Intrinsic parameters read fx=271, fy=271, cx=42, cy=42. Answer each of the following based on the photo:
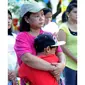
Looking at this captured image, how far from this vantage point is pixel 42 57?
1.28 m

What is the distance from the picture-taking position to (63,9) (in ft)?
4.83

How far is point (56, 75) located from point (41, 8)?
1.09ft

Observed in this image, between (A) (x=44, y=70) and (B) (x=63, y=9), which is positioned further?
(B) (x=63, y=9)

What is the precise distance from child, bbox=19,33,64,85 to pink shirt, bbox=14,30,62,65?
0.02 metres

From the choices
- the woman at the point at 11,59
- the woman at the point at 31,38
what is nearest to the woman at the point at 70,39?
the woman at the point at 31,38

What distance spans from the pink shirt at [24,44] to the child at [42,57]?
0.02 meters

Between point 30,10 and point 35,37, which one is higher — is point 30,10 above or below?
above

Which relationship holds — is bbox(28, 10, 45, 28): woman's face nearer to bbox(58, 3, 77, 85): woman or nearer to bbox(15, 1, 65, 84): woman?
bbox(15, 1, 65, 84): woman

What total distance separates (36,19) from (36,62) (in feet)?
0.68

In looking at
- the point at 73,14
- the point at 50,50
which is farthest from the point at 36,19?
the point at 73,14

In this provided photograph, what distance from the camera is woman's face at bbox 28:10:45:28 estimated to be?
4.28 ft

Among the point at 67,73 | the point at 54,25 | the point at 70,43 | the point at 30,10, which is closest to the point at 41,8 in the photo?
the point at 30,10

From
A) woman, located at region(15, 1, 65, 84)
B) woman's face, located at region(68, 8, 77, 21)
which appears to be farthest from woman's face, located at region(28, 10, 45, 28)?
woman's face, located at region(68, 8, 77, 21)
